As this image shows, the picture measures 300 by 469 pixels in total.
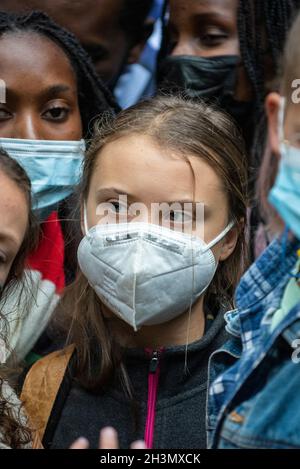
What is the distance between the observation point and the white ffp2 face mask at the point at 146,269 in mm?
2455

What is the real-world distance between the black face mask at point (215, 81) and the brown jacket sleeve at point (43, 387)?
162 centimetres

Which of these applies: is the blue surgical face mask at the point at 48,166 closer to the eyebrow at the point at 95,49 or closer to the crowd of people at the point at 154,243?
the crowd of people at the point at 154,243

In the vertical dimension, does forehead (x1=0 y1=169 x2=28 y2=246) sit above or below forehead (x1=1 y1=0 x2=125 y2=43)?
below

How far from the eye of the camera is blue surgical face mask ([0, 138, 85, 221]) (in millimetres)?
3375

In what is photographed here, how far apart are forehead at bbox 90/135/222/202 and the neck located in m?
0.38

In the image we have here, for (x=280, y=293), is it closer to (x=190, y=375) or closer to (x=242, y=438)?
(x=242, y=438)

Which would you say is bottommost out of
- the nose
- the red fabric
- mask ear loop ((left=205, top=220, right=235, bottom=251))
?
the red fabric

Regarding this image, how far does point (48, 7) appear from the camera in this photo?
156 inches

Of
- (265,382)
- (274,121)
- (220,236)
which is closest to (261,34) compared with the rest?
(220,236)

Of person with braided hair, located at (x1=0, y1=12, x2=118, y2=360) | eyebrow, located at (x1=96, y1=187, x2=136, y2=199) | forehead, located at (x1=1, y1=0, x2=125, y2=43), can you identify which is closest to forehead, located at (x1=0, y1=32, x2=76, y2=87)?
person with braided hair, located at (x1=0, y1=12, x2=118, y2=360)

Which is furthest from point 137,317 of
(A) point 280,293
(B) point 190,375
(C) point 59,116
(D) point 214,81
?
(D) point 214,81

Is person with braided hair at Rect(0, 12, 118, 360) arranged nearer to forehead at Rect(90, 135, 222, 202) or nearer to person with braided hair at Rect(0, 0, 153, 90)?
person with braided hair at Rect(0, 0, 153, 90)

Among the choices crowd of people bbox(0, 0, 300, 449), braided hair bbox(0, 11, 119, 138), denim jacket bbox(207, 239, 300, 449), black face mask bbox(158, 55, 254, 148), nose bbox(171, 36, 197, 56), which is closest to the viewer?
denim jacket bbox(207, 239, 300, 449)

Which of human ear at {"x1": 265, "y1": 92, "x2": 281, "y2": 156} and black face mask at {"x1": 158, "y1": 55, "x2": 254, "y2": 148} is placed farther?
black face mask at {"x1": 158, "y1": 55, "x2": 254, "y2": 148}
